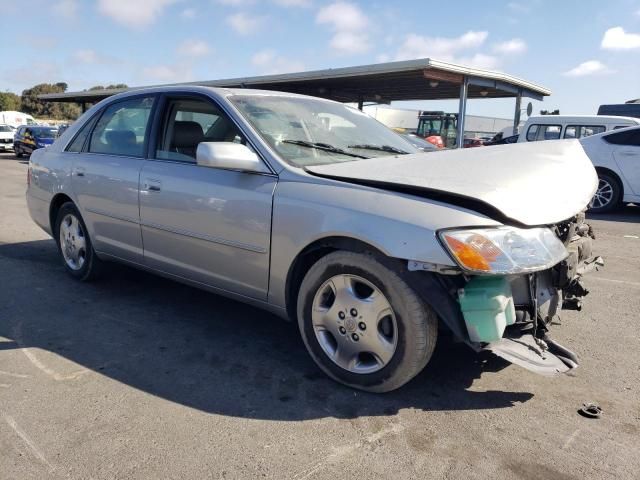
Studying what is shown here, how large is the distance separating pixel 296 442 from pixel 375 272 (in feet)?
2.87

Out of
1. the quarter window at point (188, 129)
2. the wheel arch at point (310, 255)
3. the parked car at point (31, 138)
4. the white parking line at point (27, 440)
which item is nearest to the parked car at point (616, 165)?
the quarter window at point (188, 129)

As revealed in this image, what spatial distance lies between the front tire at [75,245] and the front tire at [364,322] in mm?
2414

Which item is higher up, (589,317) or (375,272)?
(375,272)

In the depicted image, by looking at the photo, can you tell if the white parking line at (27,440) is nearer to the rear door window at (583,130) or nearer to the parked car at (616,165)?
the parked car at (616,165)

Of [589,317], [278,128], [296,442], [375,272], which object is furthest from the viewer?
[589,317]

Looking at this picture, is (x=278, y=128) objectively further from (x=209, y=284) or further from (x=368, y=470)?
(x=368, y=470)

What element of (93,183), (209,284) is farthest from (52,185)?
(209,284)

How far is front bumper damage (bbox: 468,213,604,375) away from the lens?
2641 mm

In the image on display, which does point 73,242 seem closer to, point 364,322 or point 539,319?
point 364,322

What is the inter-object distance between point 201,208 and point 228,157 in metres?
0.50

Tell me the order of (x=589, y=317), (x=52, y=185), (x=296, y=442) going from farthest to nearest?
(x=52, y=185), (x=589, y=317), (x=296, y=442)

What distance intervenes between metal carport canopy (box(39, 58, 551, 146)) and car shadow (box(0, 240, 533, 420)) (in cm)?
1103

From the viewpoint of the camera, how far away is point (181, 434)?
2510 millimetres

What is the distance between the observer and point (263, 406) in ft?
9.03
